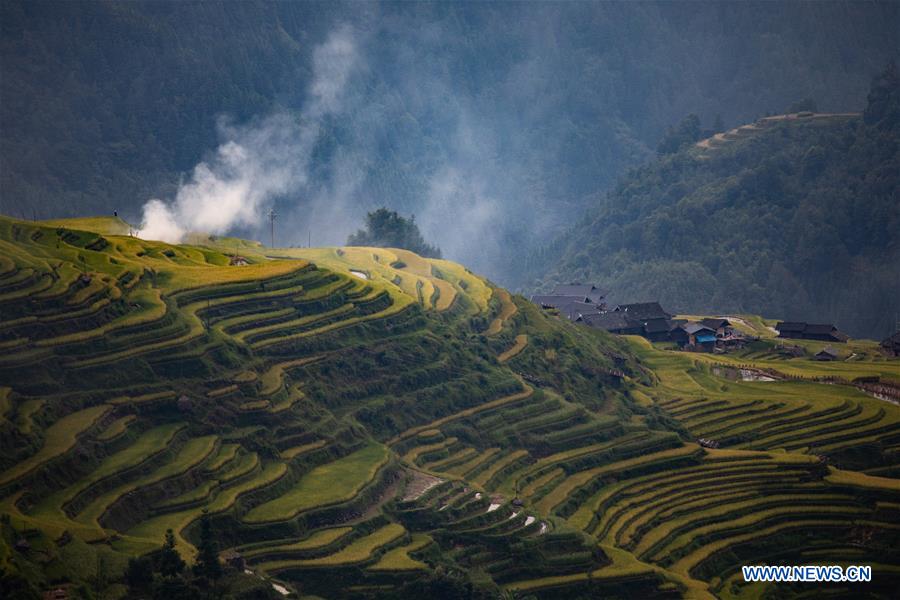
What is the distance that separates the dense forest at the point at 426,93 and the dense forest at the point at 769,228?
13.8m

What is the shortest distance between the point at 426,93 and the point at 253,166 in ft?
162

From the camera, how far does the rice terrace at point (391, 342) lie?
143ft

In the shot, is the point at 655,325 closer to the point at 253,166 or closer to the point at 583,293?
the point at 583,293

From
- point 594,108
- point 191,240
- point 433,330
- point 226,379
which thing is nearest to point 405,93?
point 594,108

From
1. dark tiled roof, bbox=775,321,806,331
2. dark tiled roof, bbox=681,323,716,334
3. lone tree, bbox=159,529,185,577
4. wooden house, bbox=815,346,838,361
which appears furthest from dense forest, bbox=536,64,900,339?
lone tree, bbox=159,529,185,577

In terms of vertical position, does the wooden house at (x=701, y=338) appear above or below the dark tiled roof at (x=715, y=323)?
below

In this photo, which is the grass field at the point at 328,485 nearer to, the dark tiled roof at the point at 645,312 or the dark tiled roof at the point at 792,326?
the dark tiled roof at the point at 645,312

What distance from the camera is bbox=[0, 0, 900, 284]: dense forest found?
115312 mm

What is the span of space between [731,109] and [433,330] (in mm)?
129008

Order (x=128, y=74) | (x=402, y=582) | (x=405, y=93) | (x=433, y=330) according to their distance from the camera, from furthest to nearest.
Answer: (x=405, y=93)
(x=128, y=74)
(x=433, y=330)
(x=402, y=582)

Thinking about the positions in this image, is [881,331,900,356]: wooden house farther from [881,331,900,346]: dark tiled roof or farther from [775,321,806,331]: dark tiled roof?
[775,321,806,331]: dark tiled roof

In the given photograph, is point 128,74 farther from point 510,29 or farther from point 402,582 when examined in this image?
point 402,582

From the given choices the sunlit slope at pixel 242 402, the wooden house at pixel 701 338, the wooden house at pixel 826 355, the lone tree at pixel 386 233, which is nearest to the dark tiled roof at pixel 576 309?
the wooden house at pixel 701 338

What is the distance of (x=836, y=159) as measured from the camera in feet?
440
